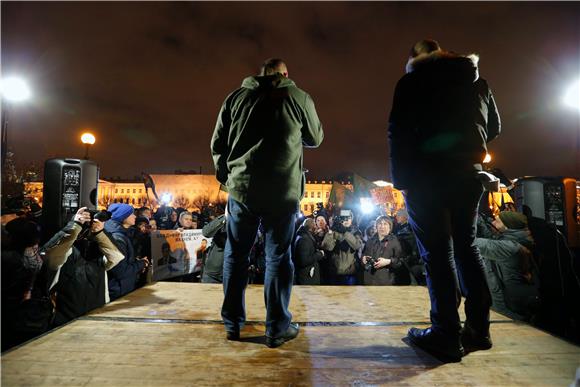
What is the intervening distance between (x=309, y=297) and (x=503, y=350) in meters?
2.06

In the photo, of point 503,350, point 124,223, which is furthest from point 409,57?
point 124,223

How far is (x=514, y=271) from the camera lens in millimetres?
4289

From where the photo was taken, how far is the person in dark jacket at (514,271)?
4.21 m

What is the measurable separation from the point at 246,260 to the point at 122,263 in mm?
2946

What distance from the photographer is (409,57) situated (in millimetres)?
2621

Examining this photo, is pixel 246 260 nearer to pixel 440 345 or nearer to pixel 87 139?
pixel 440 345

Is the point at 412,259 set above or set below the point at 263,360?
above

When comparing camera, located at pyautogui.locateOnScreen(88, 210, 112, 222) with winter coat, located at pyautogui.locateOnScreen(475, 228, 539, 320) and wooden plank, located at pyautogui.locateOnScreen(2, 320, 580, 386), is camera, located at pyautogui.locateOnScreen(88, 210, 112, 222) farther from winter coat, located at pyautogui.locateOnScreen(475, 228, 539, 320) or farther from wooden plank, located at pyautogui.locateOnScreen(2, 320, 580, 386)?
winter coat, located at pyautogui.locateOnScreen(475, 228, 539, 320)

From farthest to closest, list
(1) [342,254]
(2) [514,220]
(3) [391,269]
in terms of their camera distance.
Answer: (1) [342,254] → (3) [391,269] → (2) [514,220]

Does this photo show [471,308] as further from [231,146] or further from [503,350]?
[231,146]

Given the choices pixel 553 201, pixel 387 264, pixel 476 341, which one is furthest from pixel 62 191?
pixel 553 201

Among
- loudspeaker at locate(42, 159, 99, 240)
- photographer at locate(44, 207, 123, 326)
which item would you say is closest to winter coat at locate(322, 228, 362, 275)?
photographer at locate(44, 207, 123, 326)

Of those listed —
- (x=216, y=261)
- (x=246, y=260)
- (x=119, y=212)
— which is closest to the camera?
(x=246, y=260)

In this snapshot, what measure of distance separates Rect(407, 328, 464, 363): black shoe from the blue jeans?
100cm
